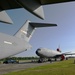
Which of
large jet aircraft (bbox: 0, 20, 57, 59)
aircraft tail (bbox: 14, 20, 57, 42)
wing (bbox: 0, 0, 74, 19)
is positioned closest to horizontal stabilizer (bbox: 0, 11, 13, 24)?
wing (bbox: 0, 0, 74, 19)

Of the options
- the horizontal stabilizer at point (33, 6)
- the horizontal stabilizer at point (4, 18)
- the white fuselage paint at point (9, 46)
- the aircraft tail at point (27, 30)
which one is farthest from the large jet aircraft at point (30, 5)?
the aircraft tail at point (27, 30)

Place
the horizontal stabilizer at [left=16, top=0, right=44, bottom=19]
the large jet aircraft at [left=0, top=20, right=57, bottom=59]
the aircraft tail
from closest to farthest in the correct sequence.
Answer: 1. the horizontal stabilizer at [left=16, top=0, right=44, bottom=19]
2. the large jet aircraft at [left=0, top=20, right=57, bottom=59]
3. the aircraft tail

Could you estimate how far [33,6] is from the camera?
6230mm

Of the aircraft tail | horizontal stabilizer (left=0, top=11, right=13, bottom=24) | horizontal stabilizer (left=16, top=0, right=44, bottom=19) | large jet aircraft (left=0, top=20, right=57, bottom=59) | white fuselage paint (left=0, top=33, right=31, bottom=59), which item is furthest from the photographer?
the aircraft tail

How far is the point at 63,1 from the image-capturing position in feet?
19.7

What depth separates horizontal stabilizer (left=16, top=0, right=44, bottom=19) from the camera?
589 centimetres

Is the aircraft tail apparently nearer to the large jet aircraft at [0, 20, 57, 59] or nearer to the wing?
the large jet aircraft at [0, 20, 57, 59]

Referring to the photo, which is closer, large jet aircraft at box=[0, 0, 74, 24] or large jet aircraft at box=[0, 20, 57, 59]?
large jet aircraft at box=[0, 0, 74, 24]

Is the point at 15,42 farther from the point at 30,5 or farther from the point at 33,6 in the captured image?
the point at 30,5

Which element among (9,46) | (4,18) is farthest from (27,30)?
(4,18)

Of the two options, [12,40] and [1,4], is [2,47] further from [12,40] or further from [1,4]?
[1,4]

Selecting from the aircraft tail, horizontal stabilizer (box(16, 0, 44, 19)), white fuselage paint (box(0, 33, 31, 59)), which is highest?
the aircraft tail

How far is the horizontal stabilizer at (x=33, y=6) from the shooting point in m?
5.89

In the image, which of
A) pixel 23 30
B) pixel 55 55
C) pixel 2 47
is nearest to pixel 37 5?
pixel 2 47
